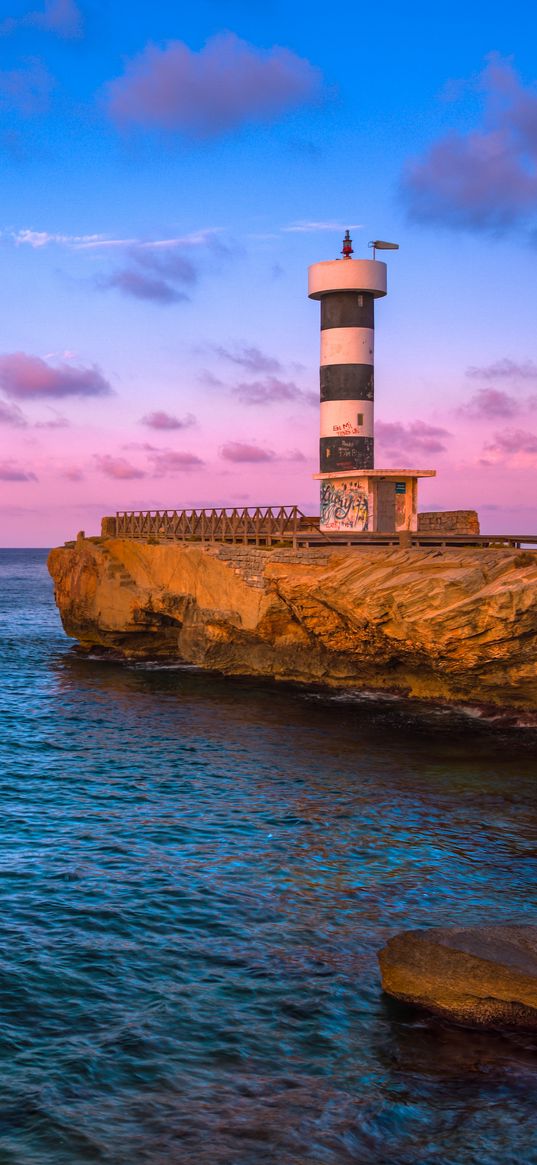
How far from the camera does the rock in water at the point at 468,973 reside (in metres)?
11.9

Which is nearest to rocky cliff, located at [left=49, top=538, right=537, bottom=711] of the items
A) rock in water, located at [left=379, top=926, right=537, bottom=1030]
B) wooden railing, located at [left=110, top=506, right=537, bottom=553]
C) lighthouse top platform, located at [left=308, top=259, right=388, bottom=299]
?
wooden railing, located at [left=110, top=506, right=537, bottom=553]

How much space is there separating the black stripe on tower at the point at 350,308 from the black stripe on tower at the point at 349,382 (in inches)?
78.5

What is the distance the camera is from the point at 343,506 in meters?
43.6

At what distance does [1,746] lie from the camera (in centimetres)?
2792

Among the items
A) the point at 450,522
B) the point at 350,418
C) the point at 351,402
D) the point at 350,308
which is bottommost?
the point at 450,522

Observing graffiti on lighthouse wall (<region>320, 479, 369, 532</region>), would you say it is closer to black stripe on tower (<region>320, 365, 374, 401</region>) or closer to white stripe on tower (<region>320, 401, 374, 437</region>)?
white stripe on tower (<region>320, 401, 374, 437</region>)

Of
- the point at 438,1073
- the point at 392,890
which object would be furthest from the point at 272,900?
the point at 438,1073

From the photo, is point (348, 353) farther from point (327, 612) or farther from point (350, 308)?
point (327, 612)

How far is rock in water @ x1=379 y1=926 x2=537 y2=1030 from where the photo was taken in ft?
38.9

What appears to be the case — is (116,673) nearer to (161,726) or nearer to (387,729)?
(161,726)

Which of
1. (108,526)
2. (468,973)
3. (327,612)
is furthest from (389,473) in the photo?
Result: (468,973)

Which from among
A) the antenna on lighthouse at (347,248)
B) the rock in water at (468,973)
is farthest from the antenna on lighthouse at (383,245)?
the rock in water at (468,973)

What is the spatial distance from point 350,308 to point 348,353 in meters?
2.03

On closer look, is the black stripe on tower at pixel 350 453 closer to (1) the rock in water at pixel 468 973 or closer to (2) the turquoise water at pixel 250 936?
(2) the turquoise water at pixel 250 936
